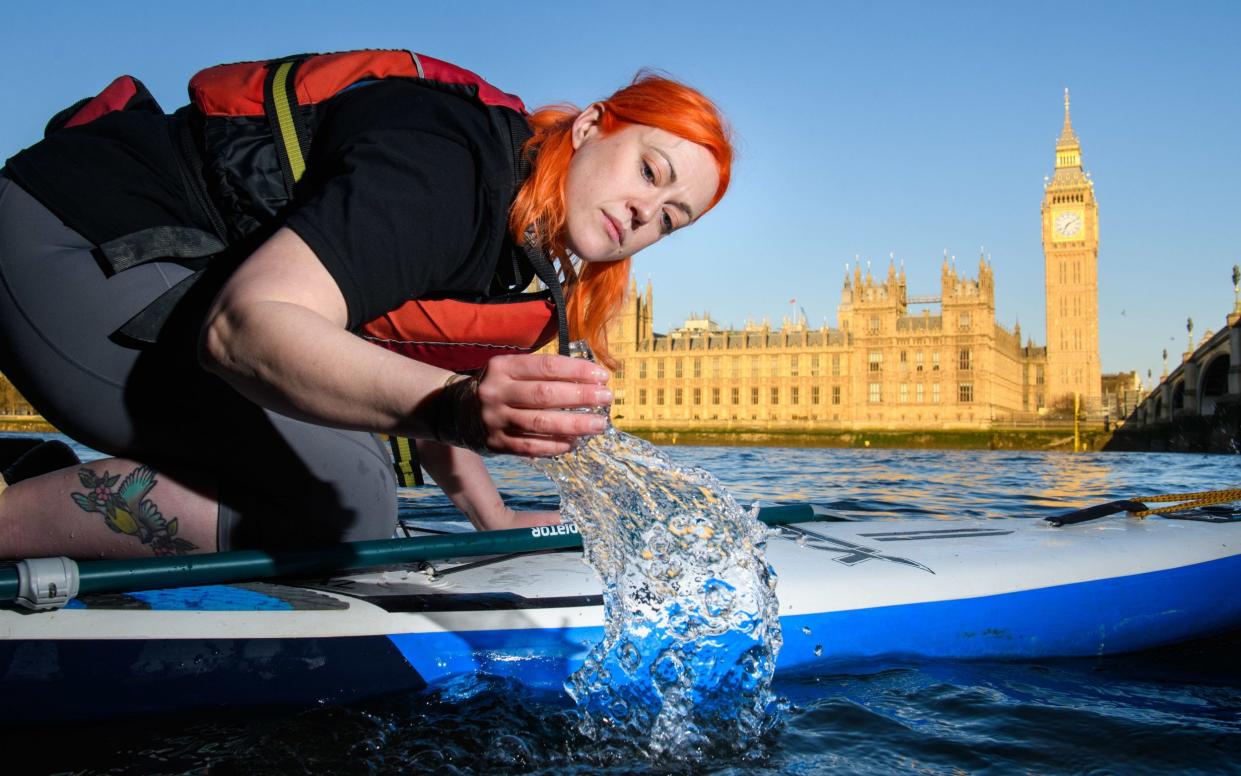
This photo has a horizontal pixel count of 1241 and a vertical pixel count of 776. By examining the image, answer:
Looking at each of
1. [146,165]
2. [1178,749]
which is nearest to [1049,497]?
[1178,749]

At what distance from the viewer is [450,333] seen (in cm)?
143

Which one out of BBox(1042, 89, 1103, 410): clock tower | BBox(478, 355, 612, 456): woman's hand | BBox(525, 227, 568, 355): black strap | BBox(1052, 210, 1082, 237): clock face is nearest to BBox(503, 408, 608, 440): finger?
BBox(478, 355, 612, 456): woman's hand

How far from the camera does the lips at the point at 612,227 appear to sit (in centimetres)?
129

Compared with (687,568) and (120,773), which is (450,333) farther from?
(120,773)

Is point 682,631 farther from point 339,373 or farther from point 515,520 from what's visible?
point 339,373

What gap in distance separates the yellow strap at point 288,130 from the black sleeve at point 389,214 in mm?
83

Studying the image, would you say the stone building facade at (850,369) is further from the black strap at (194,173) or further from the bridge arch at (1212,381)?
the black strap at (194,173)

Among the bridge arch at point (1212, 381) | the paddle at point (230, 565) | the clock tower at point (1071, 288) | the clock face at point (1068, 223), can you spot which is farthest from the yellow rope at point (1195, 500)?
the clock face at point (1068, 223)

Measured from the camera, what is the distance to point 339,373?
2.85 ft

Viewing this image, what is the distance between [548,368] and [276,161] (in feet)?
2.24

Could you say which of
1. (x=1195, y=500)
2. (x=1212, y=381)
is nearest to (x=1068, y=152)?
(x=1212, y=381)

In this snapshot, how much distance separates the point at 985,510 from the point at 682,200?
6.60 metres

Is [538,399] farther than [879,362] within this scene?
No

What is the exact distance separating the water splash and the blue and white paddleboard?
0.78ft
